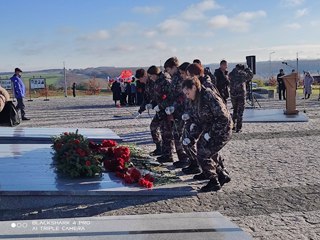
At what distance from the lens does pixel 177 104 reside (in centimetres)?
826

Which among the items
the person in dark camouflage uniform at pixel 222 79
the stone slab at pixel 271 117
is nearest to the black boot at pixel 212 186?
the person in dark camouflage uniform at pixel 222 79

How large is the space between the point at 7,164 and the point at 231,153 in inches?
178

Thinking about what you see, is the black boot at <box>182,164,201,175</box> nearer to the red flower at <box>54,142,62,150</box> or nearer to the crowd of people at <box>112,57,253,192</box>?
the crowd of people at <box>112,57,253,192</box>

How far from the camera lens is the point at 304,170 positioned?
766 cm

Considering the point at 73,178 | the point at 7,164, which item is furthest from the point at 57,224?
the point at 7,164

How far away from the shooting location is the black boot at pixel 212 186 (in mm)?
6367

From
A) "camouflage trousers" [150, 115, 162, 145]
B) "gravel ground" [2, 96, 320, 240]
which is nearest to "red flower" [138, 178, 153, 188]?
"gravel ground" [2, 96, 320, 240]

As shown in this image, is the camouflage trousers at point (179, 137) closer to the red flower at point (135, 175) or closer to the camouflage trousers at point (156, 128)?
the camouflage trousers at point (156, 128)

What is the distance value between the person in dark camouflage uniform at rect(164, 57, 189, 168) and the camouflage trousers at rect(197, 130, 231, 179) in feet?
5.40

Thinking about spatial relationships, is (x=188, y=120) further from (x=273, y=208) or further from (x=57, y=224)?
(x=57, y=224)

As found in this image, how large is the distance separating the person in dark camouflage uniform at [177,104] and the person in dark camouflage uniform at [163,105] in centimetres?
11

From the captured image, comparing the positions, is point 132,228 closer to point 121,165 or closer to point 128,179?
point 128,179

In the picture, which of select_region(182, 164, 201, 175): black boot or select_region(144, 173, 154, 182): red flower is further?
select_region(182, 164, 201, 175): black boot

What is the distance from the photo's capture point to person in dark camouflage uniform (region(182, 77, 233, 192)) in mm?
6305
